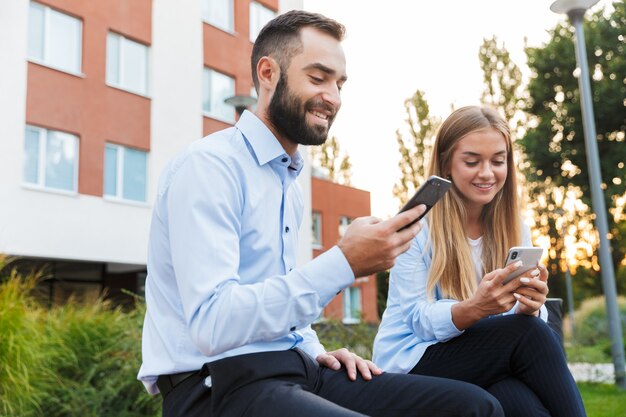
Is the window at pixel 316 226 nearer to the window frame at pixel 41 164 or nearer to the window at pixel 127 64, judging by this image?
the window at pixel 127 64

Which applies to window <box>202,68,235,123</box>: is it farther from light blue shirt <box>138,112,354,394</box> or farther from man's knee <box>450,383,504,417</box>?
man's knee <box>450,383,504,417</box>

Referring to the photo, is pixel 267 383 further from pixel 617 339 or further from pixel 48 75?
pixel 48 75

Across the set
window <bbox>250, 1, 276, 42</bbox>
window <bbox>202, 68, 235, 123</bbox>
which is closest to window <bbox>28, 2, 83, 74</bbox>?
window <bbox>202, 68, 235, 123</bbox>

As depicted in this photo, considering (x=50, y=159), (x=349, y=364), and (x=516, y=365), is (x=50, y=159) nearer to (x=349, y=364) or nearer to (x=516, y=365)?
(x=516, y=365)

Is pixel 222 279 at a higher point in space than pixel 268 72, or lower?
lower

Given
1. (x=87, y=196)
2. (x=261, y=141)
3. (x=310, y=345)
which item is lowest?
(x=310, y=345)

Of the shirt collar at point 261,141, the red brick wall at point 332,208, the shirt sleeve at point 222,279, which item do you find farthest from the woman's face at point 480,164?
the red brick wall at point 332,208

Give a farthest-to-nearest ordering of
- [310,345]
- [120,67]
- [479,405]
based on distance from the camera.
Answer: [120,67] < [310,345] < [479,405]

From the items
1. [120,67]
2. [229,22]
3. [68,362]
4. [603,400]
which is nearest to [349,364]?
[68,362]

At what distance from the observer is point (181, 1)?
18.8 meters

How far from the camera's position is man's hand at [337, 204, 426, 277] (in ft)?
5.87

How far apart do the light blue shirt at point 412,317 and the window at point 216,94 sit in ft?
54.0

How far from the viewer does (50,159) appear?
1524 cm

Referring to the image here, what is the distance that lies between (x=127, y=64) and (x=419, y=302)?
15383 mm
